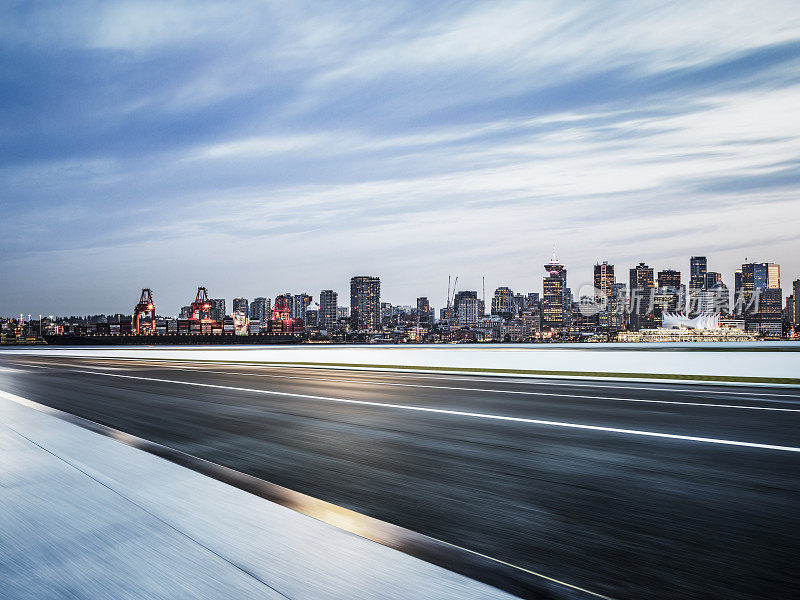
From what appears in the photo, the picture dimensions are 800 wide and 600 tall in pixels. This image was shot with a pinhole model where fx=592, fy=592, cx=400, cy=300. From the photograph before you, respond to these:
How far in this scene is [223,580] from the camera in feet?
10.7

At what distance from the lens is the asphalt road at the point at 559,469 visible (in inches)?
143

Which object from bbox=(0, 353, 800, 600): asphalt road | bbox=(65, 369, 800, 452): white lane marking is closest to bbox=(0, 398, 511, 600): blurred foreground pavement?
bbox=(0, 353, 800, 600): asphalt road

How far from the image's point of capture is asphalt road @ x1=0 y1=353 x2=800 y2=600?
11.9ft

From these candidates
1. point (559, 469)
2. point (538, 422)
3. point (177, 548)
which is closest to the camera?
point (177, 548)

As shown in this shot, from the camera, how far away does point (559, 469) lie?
6023 mm

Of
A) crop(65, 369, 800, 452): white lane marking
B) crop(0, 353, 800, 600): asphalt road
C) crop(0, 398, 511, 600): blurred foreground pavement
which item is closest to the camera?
crop(0, 398, 511, 600): blurred foreground pavement

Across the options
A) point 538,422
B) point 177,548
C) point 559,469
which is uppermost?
point 177,548

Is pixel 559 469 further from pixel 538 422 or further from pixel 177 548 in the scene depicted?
pixel 177 548

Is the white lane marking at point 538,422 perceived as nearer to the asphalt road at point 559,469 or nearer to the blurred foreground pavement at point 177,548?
the asphalt road at point 559,469

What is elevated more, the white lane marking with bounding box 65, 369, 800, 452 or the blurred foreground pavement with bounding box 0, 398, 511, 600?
the blurred foreground pavement with bounding box 0, 398, 511, 600

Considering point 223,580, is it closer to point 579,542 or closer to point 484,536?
point 484,536

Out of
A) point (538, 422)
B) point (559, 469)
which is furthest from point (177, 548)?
point (538, 422)

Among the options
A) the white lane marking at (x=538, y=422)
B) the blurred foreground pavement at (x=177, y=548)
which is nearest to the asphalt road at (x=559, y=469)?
the white lane marking at (x=538, y=422)

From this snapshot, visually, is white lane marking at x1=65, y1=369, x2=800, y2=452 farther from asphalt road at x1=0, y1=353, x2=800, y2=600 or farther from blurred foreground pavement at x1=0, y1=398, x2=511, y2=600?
blurred foreground pavement at x1=0, y1=398, x2=511, y2=600
